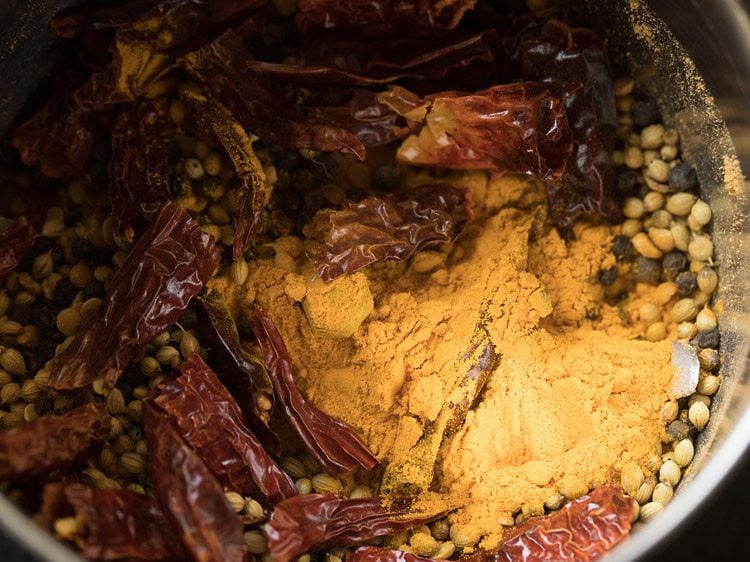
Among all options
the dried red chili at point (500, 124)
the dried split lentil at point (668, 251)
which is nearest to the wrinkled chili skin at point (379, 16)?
the dried red chili at point (500, 124)

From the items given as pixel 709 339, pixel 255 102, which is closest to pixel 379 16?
pixel 255 102

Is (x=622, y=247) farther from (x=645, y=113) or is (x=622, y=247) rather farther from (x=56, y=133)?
(x=56, y=133)

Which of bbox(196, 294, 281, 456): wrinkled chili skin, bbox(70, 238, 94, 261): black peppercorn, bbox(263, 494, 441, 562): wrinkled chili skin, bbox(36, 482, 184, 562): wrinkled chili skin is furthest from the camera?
bbox(70, 238, 94, 261): black peppercorn

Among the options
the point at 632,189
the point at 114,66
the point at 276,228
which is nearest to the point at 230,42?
the point at 114,66

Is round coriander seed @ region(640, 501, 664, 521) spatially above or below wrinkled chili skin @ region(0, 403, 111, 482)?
below

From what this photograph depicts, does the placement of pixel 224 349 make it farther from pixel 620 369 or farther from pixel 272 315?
pixel 620 369

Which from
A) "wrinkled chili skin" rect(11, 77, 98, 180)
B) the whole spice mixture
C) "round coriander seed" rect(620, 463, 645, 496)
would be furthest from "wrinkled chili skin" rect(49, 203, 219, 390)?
"round coriander seed" rect(620, 463, 645, 496)

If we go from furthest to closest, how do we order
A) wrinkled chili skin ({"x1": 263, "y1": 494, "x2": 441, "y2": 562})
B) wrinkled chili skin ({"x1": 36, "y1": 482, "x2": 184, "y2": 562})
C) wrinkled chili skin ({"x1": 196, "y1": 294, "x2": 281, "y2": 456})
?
1. wrinkled chili skin ({"x1": 196, "y1": 294, "x2": 281, "y2": 456})
2. wrinkled chili skin ({"x1": 263, "y1": 494, "x2": 441, "y2": 562})
3. wrinkled chili skin ({"x1": 36, "y1": 482, "x2": 184, "y2": 562})

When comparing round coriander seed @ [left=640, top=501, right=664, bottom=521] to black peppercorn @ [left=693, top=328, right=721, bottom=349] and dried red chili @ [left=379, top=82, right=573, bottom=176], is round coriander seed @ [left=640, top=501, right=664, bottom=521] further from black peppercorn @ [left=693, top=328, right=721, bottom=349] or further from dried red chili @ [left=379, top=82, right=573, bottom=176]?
dried red chili @ [left=379, top=82, right=573, bottom=176]

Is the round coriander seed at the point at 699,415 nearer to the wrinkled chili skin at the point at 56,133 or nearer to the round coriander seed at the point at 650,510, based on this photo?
the round coriander seed at the point at 650,510
